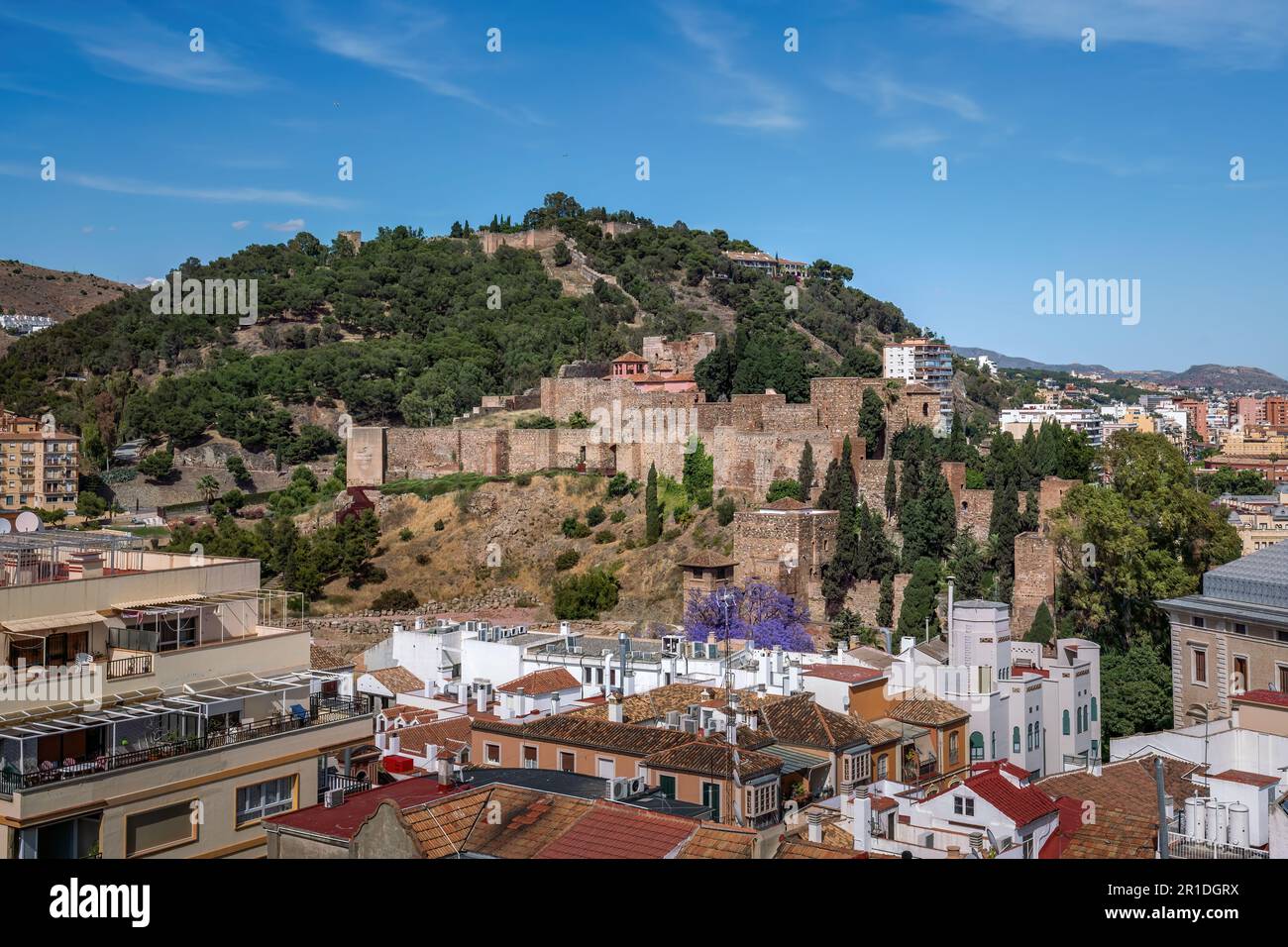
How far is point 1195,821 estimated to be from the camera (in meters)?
10.4

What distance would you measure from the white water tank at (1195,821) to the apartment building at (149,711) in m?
6.74

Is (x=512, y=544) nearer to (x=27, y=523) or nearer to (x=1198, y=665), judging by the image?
(x=1198, y=665)

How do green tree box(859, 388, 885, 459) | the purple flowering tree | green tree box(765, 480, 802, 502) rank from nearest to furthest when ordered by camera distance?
the purple flowering tree → green tree box(765, 480, 802, 502) → green tree box(859, 388, 885, 459)

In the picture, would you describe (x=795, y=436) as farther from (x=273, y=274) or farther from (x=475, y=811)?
(x=273, y=274)

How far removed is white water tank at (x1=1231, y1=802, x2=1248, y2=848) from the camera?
10.2 m

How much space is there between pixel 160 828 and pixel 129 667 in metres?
1.82

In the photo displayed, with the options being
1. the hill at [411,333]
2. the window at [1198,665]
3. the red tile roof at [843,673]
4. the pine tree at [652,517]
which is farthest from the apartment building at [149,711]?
the hill at [411,333]

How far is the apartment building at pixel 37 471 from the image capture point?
144 feet

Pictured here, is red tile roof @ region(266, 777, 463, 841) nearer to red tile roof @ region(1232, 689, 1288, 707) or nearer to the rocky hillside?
red tile roof @ region(1232, 689, 1288, 707)

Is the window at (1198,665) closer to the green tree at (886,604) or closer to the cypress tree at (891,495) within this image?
the green tree at (886,604)

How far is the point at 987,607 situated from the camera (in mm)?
18578

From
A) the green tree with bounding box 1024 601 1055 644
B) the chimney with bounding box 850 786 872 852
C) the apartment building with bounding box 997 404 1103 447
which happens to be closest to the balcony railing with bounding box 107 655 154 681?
the chimney with bounding box 850 786 872 852

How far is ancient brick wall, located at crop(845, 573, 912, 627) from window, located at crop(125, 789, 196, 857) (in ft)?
59.8
